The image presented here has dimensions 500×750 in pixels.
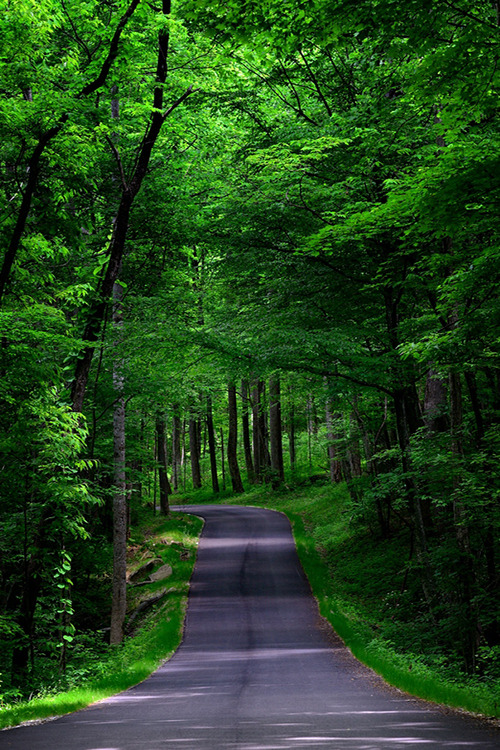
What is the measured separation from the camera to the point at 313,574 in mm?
19609

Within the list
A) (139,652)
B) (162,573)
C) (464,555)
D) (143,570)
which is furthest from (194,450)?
(464,555)

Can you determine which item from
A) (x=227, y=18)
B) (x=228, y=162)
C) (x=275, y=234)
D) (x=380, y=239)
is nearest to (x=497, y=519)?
(x=380, y=239)

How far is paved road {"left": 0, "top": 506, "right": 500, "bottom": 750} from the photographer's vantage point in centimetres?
568

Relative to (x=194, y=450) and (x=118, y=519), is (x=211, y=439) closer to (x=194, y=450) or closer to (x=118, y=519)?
(x=194, y=450)

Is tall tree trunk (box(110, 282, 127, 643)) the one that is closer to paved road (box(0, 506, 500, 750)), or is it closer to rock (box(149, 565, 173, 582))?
paved road (box(0, 506, 500, 750))

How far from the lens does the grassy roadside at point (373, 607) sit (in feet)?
27.3

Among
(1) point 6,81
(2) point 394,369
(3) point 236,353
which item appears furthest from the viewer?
(2) point 394,369

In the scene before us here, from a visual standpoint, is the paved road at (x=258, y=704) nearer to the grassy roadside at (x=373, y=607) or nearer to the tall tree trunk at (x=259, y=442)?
the grassy roadside at (x=373, y=607)

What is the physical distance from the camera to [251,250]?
14.4 meters

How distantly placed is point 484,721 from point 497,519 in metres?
4.59

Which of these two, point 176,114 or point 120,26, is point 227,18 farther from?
point 176,114

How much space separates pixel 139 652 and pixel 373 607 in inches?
259

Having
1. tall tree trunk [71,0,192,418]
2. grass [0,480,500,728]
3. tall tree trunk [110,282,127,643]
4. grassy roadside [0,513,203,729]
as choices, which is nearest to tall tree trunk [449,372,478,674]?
grass [0,480,500,728]

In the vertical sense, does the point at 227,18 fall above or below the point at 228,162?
below
